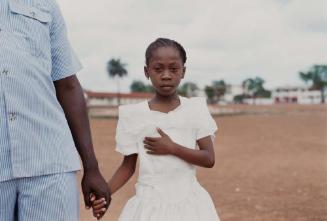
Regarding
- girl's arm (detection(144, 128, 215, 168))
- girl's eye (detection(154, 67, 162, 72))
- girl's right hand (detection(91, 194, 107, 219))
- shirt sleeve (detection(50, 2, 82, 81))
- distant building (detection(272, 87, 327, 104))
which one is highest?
shirt sleeve (detection(50, 2, 82, 81))

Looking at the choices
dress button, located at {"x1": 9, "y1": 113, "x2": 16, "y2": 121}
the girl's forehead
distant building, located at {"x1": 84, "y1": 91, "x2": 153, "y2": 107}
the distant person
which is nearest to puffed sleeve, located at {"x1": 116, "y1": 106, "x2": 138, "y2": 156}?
the girl's forehead

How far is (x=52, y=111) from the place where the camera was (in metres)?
2.01

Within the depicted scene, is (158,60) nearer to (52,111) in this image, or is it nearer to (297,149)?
(52,111)

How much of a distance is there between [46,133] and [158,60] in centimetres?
108

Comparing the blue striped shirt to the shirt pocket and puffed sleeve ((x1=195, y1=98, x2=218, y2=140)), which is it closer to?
the shirt pocket

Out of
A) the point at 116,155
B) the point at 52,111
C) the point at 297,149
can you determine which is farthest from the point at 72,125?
the point at 297,149

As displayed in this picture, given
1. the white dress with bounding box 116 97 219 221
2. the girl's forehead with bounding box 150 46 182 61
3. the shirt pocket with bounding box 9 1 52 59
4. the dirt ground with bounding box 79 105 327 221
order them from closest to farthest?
the shirt pocket with bounding box 9 1 52 59, the white dress with bounding box 116 97 219 221, the girl's forehead with bounding box 150 46 182 61, the dirt ground with bounding box 79 105 327 221

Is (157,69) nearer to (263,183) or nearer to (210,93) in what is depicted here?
(263,183)

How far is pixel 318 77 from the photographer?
104 metres

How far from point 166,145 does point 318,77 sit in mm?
105097

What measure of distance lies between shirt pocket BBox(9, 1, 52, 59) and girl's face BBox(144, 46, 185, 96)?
2.95 ft

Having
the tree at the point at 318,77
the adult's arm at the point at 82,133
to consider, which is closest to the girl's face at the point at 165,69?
the adult's arm at the point at 82,133

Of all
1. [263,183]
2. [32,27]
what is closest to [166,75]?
[32,27]

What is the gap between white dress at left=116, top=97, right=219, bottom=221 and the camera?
111 inches
